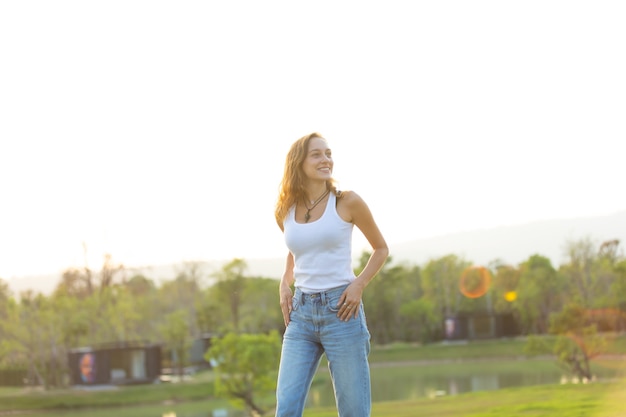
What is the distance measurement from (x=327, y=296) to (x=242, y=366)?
17580 millimetres

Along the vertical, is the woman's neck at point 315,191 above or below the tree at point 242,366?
above

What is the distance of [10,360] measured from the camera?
34.0 m

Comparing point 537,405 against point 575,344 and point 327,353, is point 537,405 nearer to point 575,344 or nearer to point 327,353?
point 327,353

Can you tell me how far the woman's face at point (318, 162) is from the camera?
2.91m

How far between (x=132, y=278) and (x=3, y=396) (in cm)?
1729

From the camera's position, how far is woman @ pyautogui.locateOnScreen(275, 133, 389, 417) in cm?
Answer: 280

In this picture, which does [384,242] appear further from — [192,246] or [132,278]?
[192,246]

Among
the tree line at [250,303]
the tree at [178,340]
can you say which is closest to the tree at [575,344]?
the tree line at [250,303]

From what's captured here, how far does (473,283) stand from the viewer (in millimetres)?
47000

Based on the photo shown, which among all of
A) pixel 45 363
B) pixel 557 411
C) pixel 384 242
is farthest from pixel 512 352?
pixel 384 242

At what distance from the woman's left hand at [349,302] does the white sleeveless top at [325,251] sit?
39 mm

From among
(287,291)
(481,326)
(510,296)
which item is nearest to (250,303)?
(481,326)

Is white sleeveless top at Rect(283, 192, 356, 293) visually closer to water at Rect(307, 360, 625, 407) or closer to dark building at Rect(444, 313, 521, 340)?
water at Rect(307, 360, 625, 407)

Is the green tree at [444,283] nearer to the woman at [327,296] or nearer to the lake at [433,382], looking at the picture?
the lake at [433,382]
